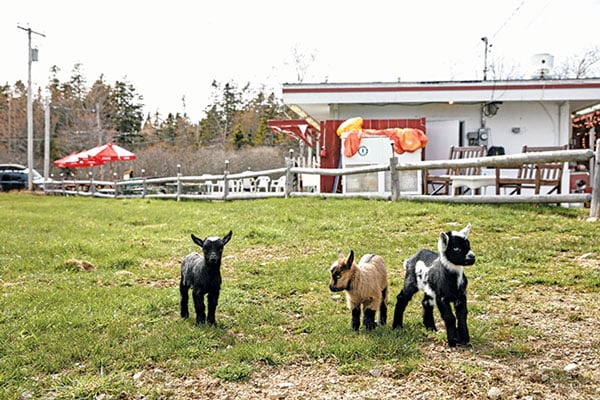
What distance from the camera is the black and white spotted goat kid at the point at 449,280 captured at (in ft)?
11.6

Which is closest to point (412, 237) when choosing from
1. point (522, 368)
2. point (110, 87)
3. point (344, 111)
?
point (522, 368)

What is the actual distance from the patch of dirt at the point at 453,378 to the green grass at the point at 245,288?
0.29 feet

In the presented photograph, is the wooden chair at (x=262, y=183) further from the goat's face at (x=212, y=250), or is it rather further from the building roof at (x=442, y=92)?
the goat's face at (x=212, y=250)

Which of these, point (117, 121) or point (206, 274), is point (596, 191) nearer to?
point (206, 274)

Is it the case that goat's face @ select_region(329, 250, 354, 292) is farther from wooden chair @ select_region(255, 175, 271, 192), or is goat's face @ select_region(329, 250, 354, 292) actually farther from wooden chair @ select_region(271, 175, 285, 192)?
wooden chair @ select_region(255, 175, 271, 192)

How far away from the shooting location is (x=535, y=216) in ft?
30.0

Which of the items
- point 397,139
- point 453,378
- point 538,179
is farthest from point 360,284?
point 397,139

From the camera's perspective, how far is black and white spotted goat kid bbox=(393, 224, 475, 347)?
353 centimetres

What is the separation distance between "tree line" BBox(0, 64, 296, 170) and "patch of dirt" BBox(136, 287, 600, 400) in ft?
141

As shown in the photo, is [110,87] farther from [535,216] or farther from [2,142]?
[535,216]

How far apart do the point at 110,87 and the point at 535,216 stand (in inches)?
2381

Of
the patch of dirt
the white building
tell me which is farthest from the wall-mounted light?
the patch of dirt

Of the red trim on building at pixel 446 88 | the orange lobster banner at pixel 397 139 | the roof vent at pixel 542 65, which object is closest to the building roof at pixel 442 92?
the red trim on building at pixel 446 88

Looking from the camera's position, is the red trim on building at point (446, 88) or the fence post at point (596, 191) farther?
the red trim on building at point (446, 88)
